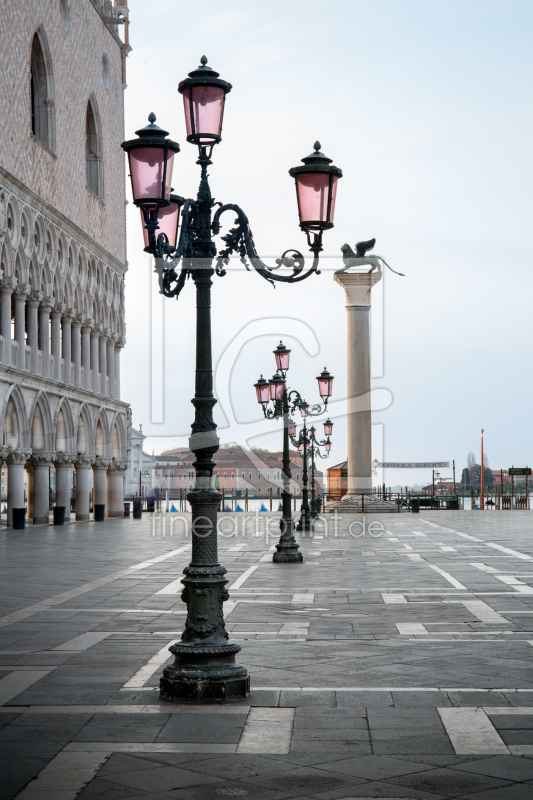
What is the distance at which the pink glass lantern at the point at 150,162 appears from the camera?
655 centimetres

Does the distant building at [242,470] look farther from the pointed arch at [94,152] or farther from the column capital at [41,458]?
the pointed arch at [94,152]

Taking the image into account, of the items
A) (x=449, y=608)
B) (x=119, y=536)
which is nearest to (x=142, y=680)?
(x=449, y=608)

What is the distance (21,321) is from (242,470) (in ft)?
142

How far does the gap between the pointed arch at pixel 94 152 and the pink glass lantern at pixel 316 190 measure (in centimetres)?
3628

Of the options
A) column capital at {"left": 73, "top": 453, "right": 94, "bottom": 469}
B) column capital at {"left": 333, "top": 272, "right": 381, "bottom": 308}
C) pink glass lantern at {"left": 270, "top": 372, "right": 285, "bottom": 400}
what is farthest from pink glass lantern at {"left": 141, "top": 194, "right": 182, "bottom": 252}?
column capital at {"left": 73, "top": 453, "right": 94, "bottom": 469}

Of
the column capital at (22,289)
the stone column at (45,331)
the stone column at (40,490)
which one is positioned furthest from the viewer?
the stone column at (40,490)

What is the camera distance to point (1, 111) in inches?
1178

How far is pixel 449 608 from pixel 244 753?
19.2 ft

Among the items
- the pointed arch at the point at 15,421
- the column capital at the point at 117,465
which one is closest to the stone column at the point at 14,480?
the pointed arch at the point at 15,421

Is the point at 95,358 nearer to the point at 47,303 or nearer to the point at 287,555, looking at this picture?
the point at 47,303

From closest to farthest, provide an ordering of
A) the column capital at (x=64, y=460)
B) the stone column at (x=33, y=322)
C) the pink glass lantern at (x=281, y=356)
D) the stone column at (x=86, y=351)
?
the pink glass lantern at (x=281, y=356) → the stone column at (x=33, y=322) → the column capital at (x=64, y=460) → the stone column at (x=86, y=351)

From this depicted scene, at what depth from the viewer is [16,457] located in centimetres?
3188

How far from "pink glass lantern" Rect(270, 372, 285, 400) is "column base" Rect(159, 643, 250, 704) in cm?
1171

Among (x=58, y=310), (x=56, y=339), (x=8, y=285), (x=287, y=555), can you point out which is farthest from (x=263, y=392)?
(x=58, y=310)
